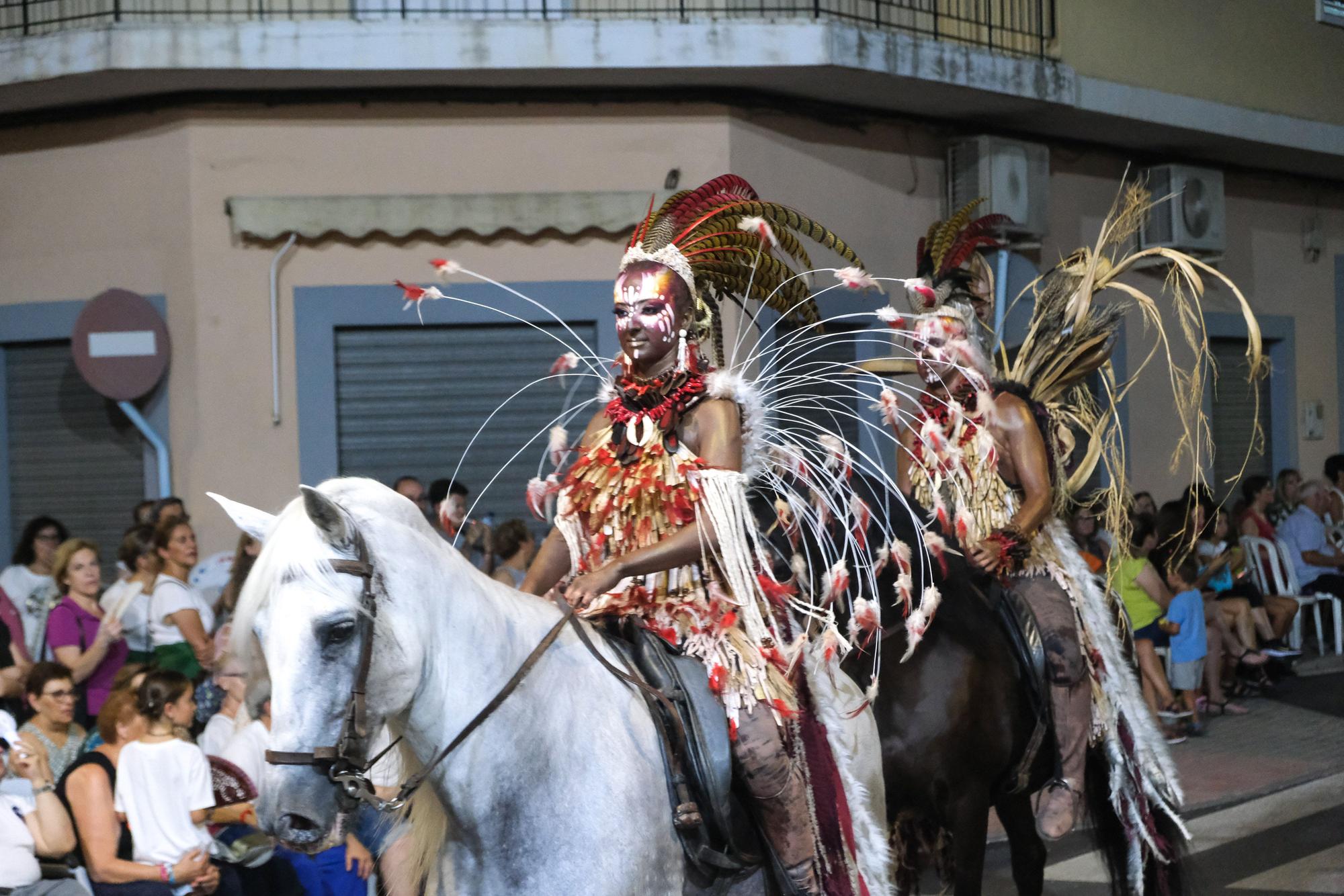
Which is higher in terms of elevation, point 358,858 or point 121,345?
point 121,345

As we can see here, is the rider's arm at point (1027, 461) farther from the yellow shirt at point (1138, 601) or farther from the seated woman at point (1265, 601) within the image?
the seated woman at point (1265, 601)

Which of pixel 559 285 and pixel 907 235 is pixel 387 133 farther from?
pixel 907 235

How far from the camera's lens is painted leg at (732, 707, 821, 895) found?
13.4 feet

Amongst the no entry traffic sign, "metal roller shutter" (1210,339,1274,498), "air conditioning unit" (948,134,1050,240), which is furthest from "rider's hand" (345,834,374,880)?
"metal roller shutter" (1210,339,1274,498)

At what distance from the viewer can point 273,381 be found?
37.3 ft

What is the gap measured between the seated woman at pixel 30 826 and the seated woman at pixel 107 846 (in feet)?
0.28

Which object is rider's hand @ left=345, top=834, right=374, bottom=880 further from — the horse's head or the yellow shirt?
the yellow shirt

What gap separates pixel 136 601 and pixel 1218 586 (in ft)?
30.3

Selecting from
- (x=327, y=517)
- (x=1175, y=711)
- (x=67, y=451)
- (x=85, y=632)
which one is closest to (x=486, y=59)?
(x=67, y=451)

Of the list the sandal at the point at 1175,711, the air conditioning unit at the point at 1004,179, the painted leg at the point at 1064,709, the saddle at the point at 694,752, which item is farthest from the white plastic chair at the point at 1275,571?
the saddle at the point at 694,752

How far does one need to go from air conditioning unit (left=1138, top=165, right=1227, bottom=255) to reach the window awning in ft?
20.6

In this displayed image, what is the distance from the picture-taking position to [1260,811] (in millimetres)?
9156

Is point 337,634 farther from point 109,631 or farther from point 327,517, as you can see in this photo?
point 109,631

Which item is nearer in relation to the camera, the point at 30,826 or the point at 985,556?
the point at 30,826
